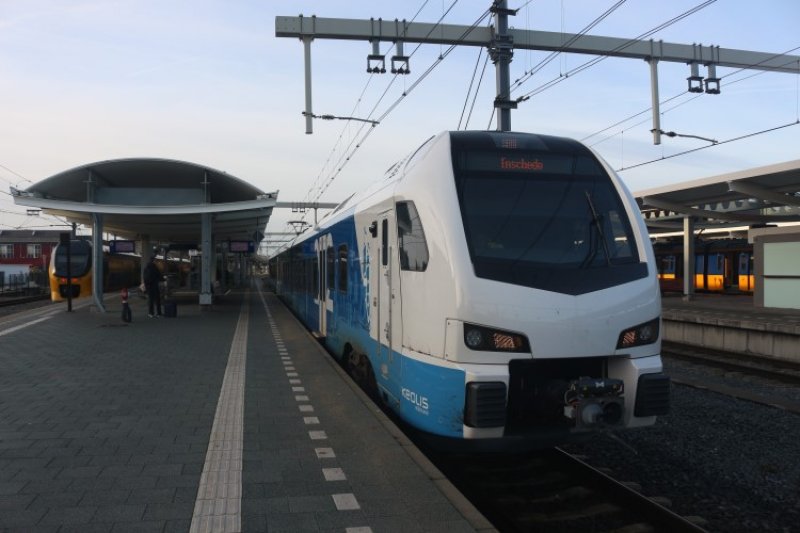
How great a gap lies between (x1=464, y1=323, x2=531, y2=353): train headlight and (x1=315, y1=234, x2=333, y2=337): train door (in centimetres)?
607

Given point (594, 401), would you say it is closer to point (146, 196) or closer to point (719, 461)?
point (719, 461)

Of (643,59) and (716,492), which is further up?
(643,59)

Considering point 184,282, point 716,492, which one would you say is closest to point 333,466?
point 716,492

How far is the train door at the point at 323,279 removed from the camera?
11.0m

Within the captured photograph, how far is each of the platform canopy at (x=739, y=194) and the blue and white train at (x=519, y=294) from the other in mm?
13675

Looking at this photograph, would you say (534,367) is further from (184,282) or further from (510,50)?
(184,282)

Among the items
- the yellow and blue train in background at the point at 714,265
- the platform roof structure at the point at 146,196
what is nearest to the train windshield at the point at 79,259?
the platform roof structure at the point at 146,196

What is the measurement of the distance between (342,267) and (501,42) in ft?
19.7

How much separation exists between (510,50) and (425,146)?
7304mm

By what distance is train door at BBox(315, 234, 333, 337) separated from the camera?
36.2 feet

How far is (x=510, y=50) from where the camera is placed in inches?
491

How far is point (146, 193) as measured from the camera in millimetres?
21875

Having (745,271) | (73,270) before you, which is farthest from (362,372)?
(745,271)

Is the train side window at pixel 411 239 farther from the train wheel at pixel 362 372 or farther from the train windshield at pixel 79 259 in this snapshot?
the train windshield at pixel 79 259
